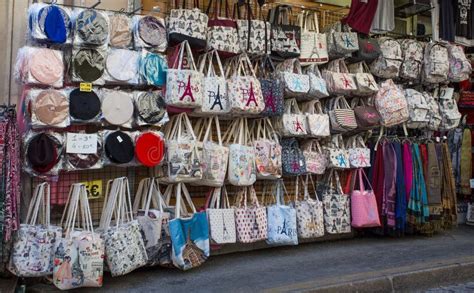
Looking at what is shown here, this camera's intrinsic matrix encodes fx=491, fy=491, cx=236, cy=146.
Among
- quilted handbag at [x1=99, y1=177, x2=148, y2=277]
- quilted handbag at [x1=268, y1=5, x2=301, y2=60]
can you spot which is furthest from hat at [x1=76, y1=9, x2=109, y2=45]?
quilted handbag at [x1=268, y1=5, x2=301, y2=60]

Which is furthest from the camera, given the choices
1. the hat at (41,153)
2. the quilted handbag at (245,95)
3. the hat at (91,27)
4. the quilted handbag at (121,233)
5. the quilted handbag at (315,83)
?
the quilted handbag at (315,83)

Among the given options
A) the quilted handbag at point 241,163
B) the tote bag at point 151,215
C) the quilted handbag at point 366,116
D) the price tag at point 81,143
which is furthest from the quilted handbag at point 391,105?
the price tag at point 81,143

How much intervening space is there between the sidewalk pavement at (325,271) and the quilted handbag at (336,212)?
32cm

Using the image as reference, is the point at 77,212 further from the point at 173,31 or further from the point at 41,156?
the point at 173,31

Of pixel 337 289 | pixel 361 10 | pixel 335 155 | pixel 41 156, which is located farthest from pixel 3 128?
pixel 361 10

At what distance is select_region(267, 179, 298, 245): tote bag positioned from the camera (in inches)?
232

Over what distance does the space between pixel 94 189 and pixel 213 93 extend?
167cm

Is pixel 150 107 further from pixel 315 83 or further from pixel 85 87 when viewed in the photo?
pixel 315 83

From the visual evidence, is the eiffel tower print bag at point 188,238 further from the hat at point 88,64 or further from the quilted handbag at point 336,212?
the quilted handbag at point 336,212

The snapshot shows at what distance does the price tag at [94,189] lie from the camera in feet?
17.2

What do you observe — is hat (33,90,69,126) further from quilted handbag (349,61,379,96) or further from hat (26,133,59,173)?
quilted handbag (349,61,379,96)

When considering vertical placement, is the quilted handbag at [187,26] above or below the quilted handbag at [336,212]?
above

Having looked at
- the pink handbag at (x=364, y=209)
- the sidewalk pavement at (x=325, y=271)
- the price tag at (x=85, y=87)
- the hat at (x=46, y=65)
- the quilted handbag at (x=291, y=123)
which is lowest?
the sidewalk pavement at (x=325, y=271)

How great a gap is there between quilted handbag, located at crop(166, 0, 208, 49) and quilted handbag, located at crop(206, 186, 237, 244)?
174cm
